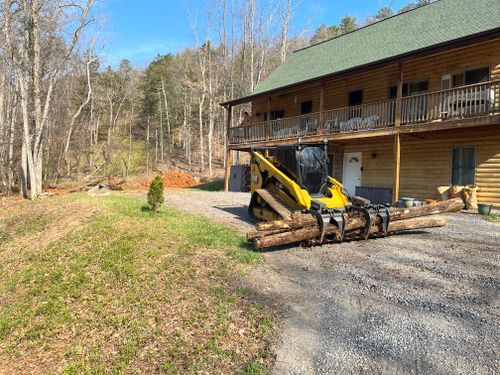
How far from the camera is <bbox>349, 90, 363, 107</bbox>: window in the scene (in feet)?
57.8

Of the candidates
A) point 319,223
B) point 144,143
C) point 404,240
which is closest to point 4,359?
point 319,223

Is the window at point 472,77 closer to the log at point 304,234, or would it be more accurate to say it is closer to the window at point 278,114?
the log at point 304,234

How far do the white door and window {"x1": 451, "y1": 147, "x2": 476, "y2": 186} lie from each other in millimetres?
4517

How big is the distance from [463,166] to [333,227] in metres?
9.26

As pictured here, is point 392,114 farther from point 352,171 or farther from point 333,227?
point 333,227

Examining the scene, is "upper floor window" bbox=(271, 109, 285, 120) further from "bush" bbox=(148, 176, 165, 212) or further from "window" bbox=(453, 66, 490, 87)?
"bush" bbox=(148, 176, 165, 212)

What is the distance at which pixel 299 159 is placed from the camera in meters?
8.80

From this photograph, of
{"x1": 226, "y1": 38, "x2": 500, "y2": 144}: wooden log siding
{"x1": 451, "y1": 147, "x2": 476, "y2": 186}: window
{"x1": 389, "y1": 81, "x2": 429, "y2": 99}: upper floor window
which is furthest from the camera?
{"x1": 389, "y1": 81, "x2": 429, "y2": 99}: upper floor window

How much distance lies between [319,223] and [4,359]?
5679 millimetres

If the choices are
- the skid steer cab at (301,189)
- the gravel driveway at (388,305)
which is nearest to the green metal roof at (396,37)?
the skid steer cab at (301,189)

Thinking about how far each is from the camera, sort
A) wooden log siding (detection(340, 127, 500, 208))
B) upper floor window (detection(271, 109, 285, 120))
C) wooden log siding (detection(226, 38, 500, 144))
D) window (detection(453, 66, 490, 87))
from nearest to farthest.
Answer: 1. wooden log siding (detection(226, 38, 500, 144))
2. wooden log siding (detection(340, 127, 500, 208))
3. window (detection(453, 66, 490, 87))
4. upper floor window (detection(271, 109, 285, 120))

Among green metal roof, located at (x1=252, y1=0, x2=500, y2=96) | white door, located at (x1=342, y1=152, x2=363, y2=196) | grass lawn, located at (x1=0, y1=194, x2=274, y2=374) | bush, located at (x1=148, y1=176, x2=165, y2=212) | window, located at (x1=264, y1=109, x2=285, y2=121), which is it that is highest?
green metal roof, located at (x1=252, y1=0, x2=500, y2=96)

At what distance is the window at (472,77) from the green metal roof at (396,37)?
1.45 meters

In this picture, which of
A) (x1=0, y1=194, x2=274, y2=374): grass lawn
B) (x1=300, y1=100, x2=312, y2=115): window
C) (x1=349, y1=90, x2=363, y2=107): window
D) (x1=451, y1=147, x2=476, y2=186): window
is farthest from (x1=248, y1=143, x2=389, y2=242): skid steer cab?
(x1=300, y1=100, x2=312, y2=115): window
